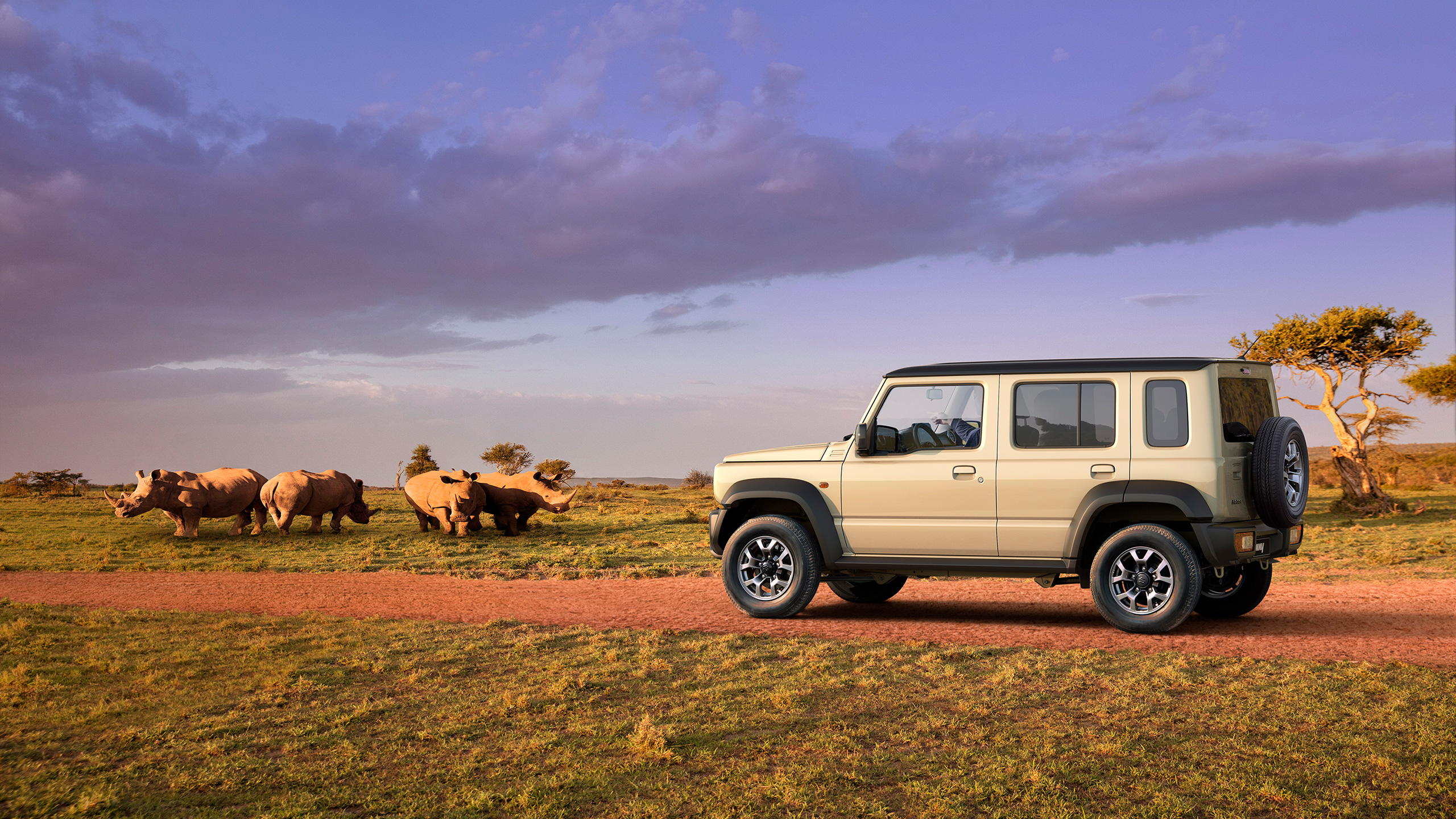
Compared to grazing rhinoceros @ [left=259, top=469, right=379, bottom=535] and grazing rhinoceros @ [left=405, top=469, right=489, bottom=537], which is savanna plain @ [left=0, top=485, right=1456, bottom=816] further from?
grazing rhinoceros @ [left=259, top=469, right=379, bottom=535]

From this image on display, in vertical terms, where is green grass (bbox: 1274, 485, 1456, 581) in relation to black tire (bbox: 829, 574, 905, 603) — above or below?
below

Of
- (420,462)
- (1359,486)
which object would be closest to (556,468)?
(420,462)

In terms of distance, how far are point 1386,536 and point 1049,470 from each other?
56.0 feet

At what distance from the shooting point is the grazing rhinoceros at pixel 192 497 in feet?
80.2

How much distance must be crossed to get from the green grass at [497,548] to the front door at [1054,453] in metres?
7.80

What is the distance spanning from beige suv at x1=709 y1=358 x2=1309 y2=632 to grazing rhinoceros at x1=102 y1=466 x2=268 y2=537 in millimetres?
18849

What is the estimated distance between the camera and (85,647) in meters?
10.2

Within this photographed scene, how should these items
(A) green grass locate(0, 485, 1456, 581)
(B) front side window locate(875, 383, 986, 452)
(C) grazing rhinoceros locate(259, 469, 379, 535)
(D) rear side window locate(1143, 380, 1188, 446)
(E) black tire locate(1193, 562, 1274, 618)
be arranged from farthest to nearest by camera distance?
(C) grazing rhinoceros locate(259, 469, 379, 535) → (A) green grass locate(0, 485, 1456, 581) → (E) black tire locate(1193, 562, 1274, 618) → (B) front side window locate(875, 383, 986, 452) → (D) rear side window locate(1143, 380, 1188, 446)

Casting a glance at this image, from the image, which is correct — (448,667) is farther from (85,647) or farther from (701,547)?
(701,547)

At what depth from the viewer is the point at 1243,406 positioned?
10.1 m

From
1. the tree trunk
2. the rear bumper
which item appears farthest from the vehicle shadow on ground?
the tree trunk

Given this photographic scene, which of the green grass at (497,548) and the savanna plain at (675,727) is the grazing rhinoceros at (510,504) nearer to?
the green grass at (497,548)

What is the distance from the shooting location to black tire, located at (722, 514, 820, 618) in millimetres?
10938

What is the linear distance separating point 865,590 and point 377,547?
13.9 meters
